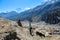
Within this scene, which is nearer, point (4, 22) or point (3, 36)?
point (3, 36)

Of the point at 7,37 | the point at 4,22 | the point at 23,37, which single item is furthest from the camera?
the point at 4,22

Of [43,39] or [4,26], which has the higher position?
[4,26]

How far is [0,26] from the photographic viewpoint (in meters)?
16.9

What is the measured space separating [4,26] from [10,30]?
118cm

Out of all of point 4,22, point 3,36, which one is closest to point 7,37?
point 3,36

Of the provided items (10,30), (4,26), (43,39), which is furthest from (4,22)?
(43,39)

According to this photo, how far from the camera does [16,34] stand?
15930mm

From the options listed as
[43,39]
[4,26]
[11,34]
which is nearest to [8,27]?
[4,26]

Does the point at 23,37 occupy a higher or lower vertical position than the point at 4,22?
lower

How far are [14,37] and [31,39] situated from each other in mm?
2051

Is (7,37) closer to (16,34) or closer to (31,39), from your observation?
(16,34)

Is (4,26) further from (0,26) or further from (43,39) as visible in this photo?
(43,39)

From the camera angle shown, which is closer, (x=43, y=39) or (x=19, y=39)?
(x=19, y=39)

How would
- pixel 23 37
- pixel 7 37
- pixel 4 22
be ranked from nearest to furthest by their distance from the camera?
pixel 7 37, pixel 23 37, pixel 4 22
